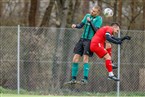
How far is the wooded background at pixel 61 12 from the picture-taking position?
23906 mm

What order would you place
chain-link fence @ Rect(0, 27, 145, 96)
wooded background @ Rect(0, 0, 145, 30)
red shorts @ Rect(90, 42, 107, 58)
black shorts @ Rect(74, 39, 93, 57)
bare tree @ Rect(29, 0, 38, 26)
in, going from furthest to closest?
bare tree @ Rect(29, 0, 38, 26), wooded background @ Rect(0, 0, 145, 30), chain-link fence @ Rect(0, 27, 145, 96), black shorts @ Rect(74, 39, 93, 57), red shorts @ Rect(90, 42, 107, 58)

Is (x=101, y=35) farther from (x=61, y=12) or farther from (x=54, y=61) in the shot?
(x=61, y=12)

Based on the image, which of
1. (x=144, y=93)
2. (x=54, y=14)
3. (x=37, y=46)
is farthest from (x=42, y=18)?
(x=144, y=93)

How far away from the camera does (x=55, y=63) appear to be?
20.6 m

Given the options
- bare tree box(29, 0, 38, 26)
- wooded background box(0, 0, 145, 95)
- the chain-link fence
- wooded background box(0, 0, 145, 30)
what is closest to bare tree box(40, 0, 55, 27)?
wooded background box(0, 0, 145, 30)

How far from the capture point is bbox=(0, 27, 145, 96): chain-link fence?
804 inches

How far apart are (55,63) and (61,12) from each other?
3413mm

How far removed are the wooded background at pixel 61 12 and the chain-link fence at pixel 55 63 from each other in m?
2.80

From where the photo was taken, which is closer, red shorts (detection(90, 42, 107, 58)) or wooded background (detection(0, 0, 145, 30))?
red shorts (detection(90, 42, 107, 58))

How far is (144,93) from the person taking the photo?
2041 centimetres

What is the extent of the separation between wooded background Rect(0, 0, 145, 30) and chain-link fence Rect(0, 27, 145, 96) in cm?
280

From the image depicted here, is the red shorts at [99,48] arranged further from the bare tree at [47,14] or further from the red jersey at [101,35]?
the bare tree at [47,14]

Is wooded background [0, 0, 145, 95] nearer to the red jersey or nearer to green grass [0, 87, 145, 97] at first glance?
green grass [0, 87, 145, 97]

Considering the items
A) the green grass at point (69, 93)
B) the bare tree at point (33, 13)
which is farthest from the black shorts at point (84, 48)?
the bare tree at point (33, 13)
